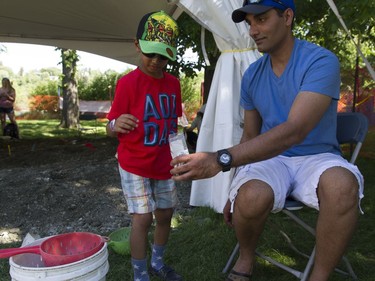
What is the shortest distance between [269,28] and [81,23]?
463cm

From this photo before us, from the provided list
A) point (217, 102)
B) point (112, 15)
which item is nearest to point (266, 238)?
point (217, 102)

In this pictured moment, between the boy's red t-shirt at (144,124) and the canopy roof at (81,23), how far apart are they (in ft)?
6.50

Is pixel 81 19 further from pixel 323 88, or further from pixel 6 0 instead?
pixel 323 88

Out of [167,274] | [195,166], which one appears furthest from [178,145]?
[167,274]

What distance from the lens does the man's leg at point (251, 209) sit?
1816 millimetres

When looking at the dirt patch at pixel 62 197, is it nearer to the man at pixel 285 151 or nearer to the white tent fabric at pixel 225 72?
the white tent fabric at pixel 225 72

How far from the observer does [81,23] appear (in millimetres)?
5930

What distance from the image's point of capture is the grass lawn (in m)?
2.34

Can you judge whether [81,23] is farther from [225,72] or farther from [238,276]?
[238,276]

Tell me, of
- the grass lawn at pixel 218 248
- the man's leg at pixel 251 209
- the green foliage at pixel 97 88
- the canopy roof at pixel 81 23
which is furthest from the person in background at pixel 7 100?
the man's leg at pixel 251 209

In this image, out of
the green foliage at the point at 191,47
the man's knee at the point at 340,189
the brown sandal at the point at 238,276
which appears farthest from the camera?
the green foliage at the point at 191,47

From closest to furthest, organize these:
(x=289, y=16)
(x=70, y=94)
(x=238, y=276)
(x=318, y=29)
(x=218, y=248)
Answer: (x=289, y=16), (x=238, y=276), (x=218, y=248), (x=318, y=29), (x=70, y=94)

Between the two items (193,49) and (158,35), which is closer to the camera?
(158,35)

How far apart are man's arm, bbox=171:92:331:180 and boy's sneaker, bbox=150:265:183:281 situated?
3.22 feet
